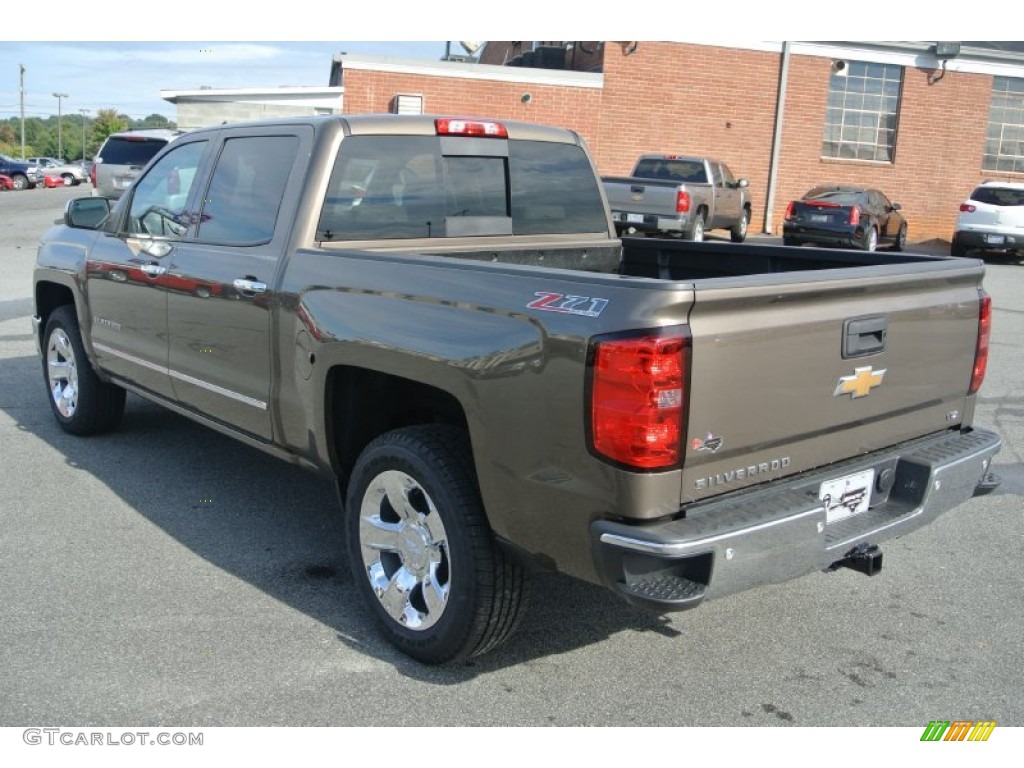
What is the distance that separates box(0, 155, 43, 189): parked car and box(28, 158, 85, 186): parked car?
148cm

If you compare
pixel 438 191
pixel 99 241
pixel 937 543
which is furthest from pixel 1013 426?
pixel 99 241

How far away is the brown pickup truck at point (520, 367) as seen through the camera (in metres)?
2.92

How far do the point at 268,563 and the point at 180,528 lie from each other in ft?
2.17

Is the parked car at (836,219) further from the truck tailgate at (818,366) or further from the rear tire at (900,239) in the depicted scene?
the truck tailgate at (818,366)

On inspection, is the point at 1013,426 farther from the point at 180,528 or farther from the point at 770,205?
the point at 770,205

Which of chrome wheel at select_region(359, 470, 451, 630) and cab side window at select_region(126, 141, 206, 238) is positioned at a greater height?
cab side window at select_region(126, 141, 206, 238)

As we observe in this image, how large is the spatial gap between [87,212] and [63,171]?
165 feet

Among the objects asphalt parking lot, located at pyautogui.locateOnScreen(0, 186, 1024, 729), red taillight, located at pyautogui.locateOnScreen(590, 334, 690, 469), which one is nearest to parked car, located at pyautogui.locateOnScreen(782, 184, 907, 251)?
asphalt parking lot, located at pyautogui.locateOnScreen(0, 186, 1024, 729)

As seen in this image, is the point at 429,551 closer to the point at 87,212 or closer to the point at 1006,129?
the point at 87,212

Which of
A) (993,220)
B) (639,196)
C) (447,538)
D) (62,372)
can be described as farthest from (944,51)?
(447,538)

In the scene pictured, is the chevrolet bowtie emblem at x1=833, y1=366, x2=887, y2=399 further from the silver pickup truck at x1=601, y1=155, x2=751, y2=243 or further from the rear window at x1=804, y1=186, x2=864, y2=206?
the rear window at x1=804, y1=186, x2=864, y2=206

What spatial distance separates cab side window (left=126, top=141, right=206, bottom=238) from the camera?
5.06 meters

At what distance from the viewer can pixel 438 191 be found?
4.62m

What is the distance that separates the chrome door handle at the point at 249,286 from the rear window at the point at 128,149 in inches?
662
